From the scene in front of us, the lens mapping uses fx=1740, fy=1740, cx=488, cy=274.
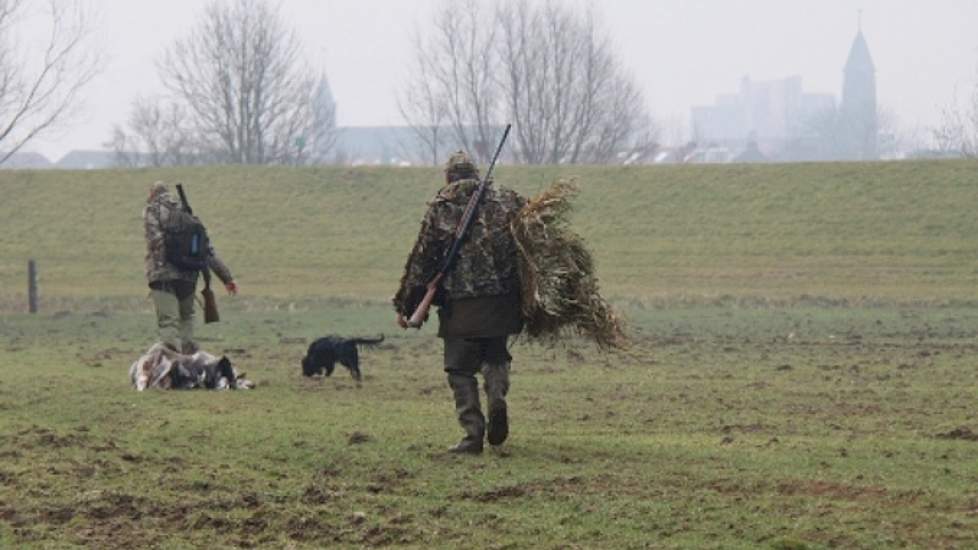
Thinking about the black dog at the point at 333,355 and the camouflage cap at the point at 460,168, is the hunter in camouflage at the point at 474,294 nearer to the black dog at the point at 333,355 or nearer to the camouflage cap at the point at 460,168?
the camouflage cap at the point at 460,168

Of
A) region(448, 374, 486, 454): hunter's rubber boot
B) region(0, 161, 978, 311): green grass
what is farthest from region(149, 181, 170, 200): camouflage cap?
region(0, 161, 978, 311): green grass

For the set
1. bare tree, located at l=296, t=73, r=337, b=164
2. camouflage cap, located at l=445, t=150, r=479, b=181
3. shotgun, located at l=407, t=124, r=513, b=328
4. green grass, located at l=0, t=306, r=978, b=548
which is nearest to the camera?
green grass, located at l=0, t=306, r=978, b=548

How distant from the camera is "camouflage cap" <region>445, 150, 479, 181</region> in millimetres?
12258

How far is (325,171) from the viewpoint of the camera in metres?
59.5

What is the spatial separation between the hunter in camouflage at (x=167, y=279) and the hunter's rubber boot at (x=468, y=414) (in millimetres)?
6060

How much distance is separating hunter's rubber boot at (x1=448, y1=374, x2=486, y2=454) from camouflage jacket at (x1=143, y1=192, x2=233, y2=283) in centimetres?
638

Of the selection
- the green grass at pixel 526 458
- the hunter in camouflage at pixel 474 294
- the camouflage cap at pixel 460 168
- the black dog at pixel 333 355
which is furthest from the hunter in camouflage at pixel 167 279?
the hunter in camouflage at pixel 474 294

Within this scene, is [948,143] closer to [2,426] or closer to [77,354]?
[77,354]

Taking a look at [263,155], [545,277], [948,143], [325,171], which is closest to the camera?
[545,277]

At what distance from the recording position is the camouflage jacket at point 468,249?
12.0m

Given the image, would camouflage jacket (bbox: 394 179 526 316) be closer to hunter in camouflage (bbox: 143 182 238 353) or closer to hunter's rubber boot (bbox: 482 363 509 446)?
hunter's rubber boot (bbox: 482 363 509 446)

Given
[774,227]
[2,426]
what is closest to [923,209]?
[774,227]

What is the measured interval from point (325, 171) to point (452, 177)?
156 feet

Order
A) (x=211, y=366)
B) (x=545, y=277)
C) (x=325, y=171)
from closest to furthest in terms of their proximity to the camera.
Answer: (x=545, y=277) → (x=211, y=366) → (x=325, y=171)
